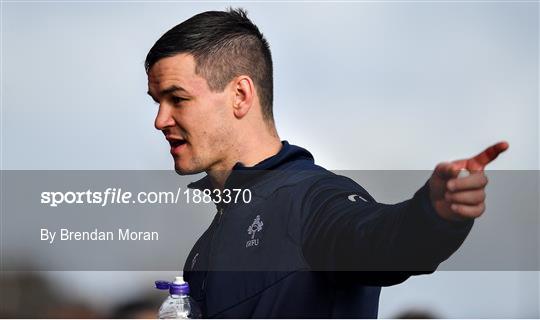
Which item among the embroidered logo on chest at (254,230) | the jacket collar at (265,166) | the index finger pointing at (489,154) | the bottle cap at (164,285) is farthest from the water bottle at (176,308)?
the index finger pointing at (489,154)

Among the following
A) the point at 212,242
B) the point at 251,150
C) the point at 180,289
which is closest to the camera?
the point at 180,289

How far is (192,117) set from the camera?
4453 mm

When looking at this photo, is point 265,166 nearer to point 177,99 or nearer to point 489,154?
point 177,99

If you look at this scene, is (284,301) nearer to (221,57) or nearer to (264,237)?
(264,237)

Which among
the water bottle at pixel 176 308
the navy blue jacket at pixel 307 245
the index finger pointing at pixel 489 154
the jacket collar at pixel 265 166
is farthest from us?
the jacket collar at pixel 265 166

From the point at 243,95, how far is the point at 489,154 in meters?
2.06

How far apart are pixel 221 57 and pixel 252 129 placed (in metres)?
0.46

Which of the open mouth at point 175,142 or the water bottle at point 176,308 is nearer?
the water bottle at point 176,308

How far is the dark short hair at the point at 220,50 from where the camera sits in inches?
178

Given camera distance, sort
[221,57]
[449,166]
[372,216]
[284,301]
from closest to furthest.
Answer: [449,166], [372,216], [284,301], [221,57]

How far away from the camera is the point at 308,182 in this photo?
3904 mm

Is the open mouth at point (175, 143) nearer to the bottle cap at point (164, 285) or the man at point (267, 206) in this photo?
the man at point (267, 206)

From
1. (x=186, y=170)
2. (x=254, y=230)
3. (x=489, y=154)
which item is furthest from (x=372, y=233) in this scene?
(x=186, y=170)

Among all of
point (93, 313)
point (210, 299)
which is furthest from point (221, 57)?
point (93, 313)
